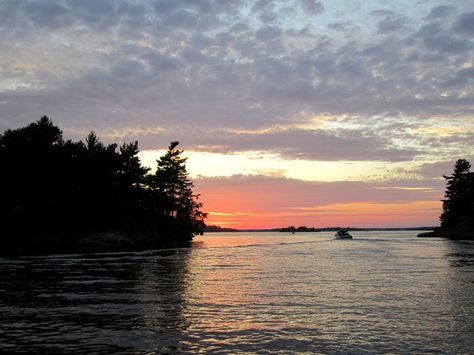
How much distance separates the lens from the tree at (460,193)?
15725cm

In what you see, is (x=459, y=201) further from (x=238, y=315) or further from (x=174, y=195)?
(x=238, y=315)

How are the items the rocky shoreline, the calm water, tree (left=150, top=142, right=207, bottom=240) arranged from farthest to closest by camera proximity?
tree (left=150, top=142, right=207, bottom=240) → the rocky shoreline → the calm water

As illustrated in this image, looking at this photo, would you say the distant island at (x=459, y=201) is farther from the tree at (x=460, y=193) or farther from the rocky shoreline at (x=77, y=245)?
the rocky shoreline at (x=77, y=245)

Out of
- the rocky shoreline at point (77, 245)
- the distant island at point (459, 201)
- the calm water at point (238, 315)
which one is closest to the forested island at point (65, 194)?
the rocky shoreline at point (77, 245)

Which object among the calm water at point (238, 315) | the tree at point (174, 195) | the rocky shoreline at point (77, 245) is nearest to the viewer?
the calm water at point (238, 315)

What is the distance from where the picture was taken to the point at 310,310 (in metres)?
21.0

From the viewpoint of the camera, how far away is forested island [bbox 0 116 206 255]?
77.1 m

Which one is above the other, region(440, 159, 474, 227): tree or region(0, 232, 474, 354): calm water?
region(440, 159, 474, 227): tree

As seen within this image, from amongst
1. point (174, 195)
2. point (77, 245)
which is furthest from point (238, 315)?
point (174, 195)

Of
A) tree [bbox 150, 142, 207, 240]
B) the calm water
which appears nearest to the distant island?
tree [bbox 150, 142, 207, 240]

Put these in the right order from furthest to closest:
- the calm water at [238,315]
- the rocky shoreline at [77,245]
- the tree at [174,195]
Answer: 1. the tree at [174,195]
2. the rocky shoreline at [77,245]
3. the calm water at [238,315]

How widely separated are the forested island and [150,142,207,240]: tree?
902 inches

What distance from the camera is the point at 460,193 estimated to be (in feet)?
527

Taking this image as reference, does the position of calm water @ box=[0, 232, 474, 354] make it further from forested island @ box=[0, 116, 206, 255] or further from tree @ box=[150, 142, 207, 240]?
tree @ box=[150, 142, 207, 240]
